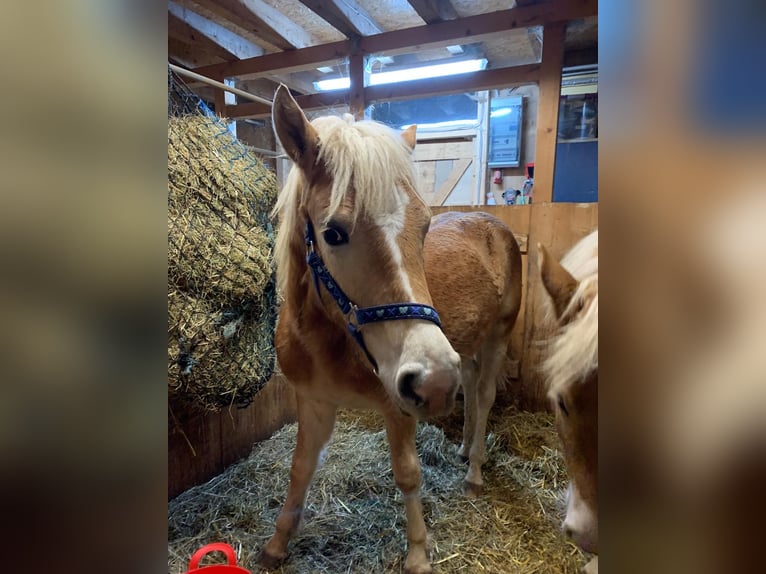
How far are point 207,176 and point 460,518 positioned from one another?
6.16 feet

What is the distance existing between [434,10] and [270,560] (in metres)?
3.21

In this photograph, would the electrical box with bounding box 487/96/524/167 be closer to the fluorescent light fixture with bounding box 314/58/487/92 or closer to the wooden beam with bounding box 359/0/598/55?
the fluorescent light fixture with bounding box 314/58/487/92

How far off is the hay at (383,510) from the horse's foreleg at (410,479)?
9cm

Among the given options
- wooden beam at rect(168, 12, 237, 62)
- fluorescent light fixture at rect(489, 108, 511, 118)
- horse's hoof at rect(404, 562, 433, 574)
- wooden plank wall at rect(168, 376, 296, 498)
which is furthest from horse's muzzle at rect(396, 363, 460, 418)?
fluorescent light fixture at rect(489, 108, 511, 118)

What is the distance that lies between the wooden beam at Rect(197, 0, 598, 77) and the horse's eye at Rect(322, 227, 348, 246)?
2.35 meters

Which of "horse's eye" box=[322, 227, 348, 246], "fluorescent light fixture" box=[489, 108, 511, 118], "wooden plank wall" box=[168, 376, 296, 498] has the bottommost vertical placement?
"wooden plank wall" box=[168, 376, 296, 498]

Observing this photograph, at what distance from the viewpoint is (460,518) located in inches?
69.1

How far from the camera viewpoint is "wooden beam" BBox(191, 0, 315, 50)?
9.30 ft

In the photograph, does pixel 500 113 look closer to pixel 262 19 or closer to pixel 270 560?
A: pixel 262 19

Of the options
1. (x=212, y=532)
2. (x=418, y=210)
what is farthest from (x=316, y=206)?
(x=212, y=532)

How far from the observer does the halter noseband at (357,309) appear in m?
0.97

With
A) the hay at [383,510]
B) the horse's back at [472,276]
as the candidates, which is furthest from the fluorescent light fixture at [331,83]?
the hay at [383,510]

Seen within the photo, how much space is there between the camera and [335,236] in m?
1.03
